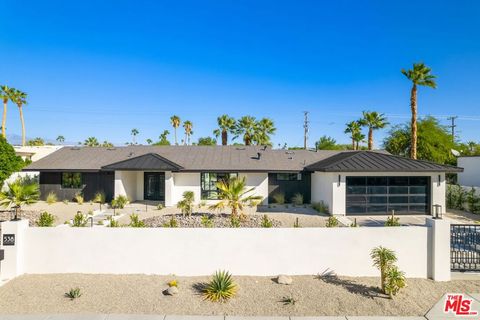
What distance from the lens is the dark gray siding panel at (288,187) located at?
22.5 metres

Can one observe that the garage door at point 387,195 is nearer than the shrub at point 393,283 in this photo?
No

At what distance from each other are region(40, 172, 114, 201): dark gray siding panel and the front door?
2.61 meters

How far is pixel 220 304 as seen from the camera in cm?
735

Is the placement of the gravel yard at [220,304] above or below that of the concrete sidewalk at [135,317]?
above

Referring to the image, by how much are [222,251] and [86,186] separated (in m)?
18.2

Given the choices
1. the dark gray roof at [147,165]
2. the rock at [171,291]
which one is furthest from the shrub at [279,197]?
the rock at [171,291]

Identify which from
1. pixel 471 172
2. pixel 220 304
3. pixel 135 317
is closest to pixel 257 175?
pixel 220 304

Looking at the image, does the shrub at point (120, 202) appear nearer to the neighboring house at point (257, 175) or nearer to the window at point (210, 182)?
the neighboring house at point (257, 175)

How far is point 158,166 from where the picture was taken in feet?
68.2

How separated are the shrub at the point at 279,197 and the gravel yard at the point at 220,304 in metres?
13.3

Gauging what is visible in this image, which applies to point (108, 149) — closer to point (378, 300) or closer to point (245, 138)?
point (245, 138)

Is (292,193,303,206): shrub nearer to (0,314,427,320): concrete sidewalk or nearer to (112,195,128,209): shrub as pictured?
(112,195,128,209): shrub

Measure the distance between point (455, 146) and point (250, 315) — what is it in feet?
126

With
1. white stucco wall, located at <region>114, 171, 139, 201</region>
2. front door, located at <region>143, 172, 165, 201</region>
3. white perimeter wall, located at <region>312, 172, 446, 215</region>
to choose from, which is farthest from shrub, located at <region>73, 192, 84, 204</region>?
white perimeter wall, located at <region>312, 172, 446, 215</region>
